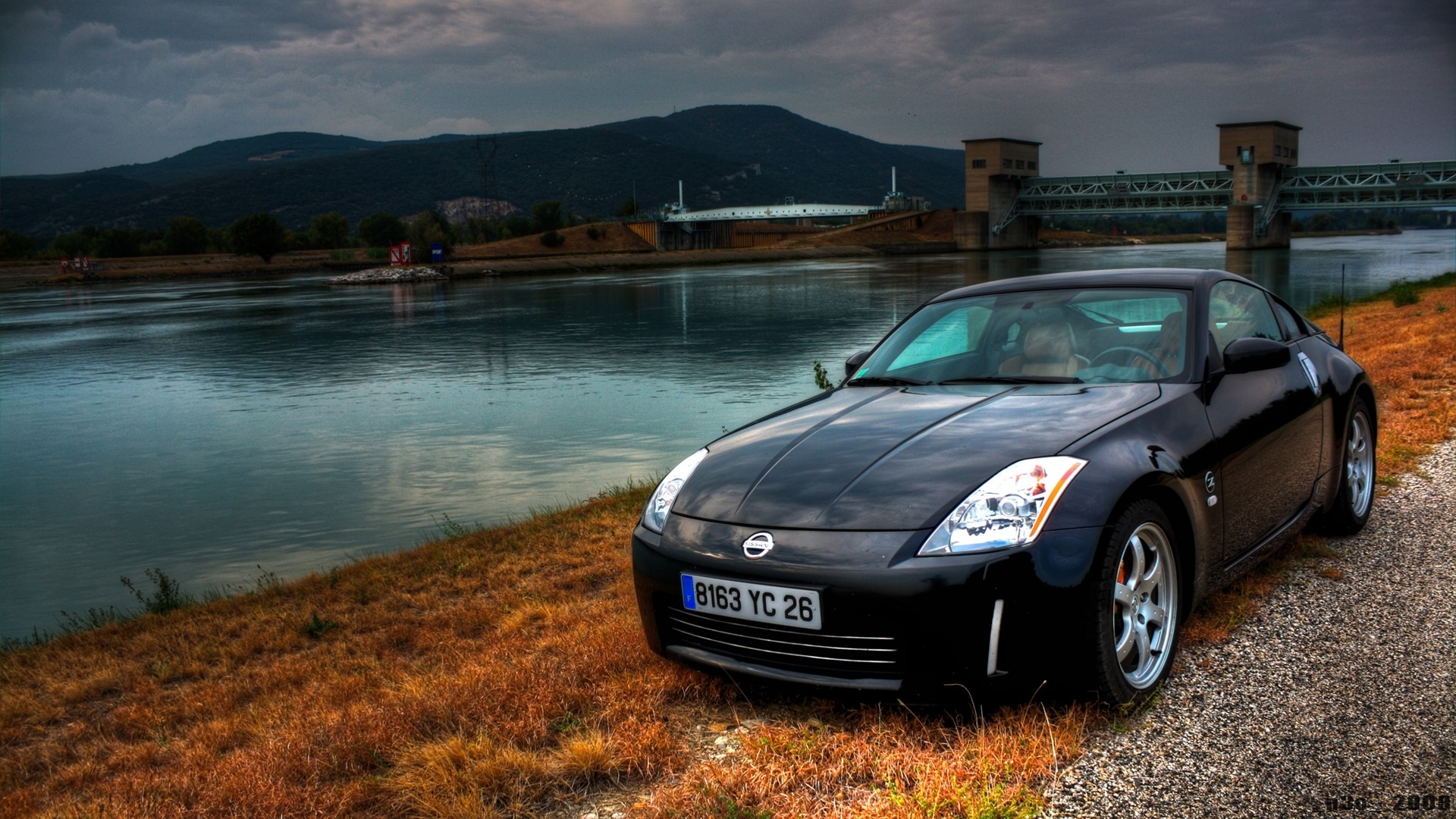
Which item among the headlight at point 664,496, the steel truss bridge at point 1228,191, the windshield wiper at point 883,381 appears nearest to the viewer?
the headlight at point 664,496

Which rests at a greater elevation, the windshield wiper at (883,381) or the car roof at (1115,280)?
the car roof at (1115,280)

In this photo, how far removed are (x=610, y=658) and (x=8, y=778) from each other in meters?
2.19

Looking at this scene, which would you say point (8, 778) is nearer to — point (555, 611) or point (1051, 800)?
point (555, 611)

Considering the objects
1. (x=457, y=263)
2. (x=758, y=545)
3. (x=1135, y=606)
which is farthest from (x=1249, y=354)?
(x=457, y=263)

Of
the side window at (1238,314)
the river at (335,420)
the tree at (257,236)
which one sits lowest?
the river at (335,420)

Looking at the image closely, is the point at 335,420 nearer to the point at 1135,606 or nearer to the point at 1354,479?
the point at 1354,479

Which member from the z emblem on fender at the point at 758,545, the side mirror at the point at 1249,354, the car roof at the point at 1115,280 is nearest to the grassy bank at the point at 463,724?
the z emblem on fender at the point at 758,545

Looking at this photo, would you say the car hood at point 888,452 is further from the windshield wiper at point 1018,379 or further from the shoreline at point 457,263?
the shoreline at point 457,263

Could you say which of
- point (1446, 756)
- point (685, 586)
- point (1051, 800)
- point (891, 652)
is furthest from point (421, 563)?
point (1446, 756)

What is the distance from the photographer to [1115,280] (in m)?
4.73

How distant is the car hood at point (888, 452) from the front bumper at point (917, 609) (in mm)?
122

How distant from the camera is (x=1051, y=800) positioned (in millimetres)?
2861

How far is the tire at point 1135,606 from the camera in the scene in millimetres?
3230

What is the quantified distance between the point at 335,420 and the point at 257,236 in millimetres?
92597
